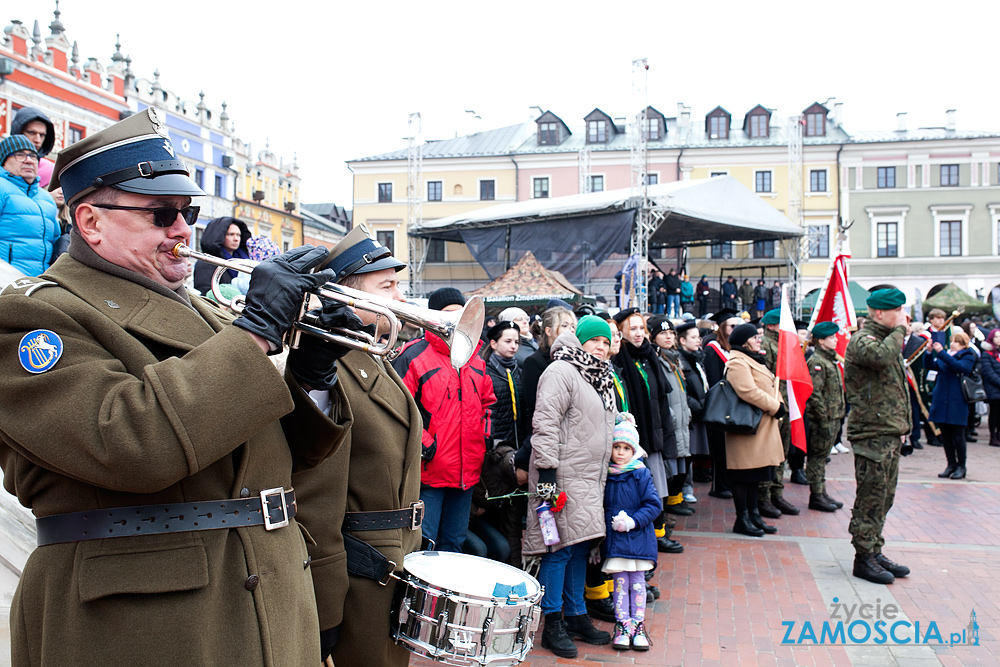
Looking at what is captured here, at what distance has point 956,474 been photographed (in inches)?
395

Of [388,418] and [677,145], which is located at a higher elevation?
[677,145]

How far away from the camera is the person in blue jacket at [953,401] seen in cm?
1008

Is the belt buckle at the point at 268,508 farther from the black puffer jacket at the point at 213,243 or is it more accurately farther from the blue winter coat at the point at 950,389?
the blue winter coat at the point at 950,389

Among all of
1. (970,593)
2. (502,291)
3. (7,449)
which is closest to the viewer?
(7,449)

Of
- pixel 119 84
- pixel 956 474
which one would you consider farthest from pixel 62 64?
pixel 956 474

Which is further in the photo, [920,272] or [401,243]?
[401,243]

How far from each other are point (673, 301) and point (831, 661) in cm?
2116

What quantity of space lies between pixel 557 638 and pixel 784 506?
4.42 metres

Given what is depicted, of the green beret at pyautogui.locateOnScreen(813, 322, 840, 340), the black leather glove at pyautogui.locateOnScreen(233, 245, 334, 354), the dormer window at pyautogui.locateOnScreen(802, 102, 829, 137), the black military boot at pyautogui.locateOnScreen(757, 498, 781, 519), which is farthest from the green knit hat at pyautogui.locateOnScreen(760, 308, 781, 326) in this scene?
the dormer window at pyautogui.locateOnScreen(802, 102, 829, 137)

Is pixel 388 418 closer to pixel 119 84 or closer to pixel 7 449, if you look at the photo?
pixel 7 449

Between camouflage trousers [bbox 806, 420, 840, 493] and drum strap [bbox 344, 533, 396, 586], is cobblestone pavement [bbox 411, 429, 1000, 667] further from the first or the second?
drum strap [bbox 344, 533, 396, 586]

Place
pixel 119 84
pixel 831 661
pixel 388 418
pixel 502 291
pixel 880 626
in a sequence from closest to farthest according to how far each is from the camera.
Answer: pixel 388 418, pixel 831 661, pixel 880 626, pixel 502 291, pixel 119 84

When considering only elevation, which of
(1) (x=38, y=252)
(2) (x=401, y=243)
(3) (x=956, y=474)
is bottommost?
(3) (x=956, y=474)

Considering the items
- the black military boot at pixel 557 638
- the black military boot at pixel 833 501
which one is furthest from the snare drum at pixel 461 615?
the black military boot at pixel 833 501
